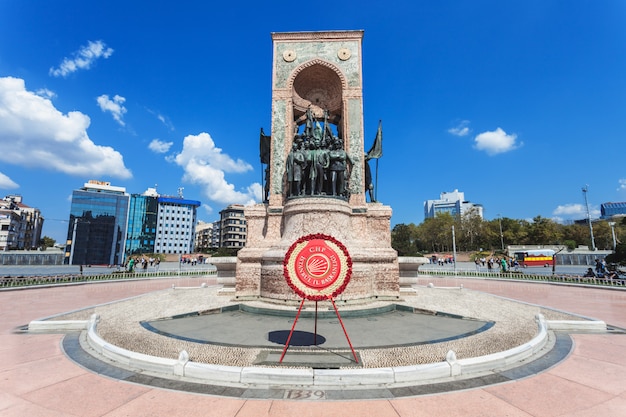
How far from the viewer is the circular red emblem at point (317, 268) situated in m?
6.49

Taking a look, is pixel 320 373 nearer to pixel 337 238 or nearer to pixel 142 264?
pixel 337 238

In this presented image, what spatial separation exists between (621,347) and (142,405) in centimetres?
1033

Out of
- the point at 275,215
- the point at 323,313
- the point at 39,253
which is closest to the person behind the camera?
the point at 323,313

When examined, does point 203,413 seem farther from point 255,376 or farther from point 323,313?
point 323,313

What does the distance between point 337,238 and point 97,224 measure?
116030 millimetres

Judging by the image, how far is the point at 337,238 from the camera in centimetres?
1309

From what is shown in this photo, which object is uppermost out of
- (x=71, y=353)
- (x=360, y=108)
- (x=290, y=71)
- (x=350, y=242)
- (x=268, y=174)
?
(x=290, y=71)

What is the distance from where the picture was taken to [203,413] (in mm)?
4098

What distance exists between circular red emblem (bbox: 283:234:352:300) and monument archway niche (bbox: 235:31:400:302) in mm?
5063

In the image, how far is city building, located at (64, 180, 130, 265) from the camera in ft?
327

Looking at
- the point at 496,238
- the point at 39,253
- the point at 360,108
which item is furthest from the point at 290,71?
the point at 496,238

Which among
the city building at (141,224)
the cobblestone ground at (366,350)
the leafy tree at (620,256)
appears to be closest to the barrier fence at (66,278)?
the cobblestone ground at (366,350)

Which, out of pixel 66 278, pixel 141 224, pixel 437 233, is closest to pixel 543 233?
pixel 437 233

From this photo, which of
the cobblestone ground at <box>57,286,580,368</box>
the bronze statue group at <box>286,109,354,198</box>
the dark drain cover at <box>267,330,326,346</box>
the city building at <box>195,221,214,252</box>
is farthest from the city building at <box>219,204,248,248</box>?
the dark drain cover at <box>267,330,326,346</box>
